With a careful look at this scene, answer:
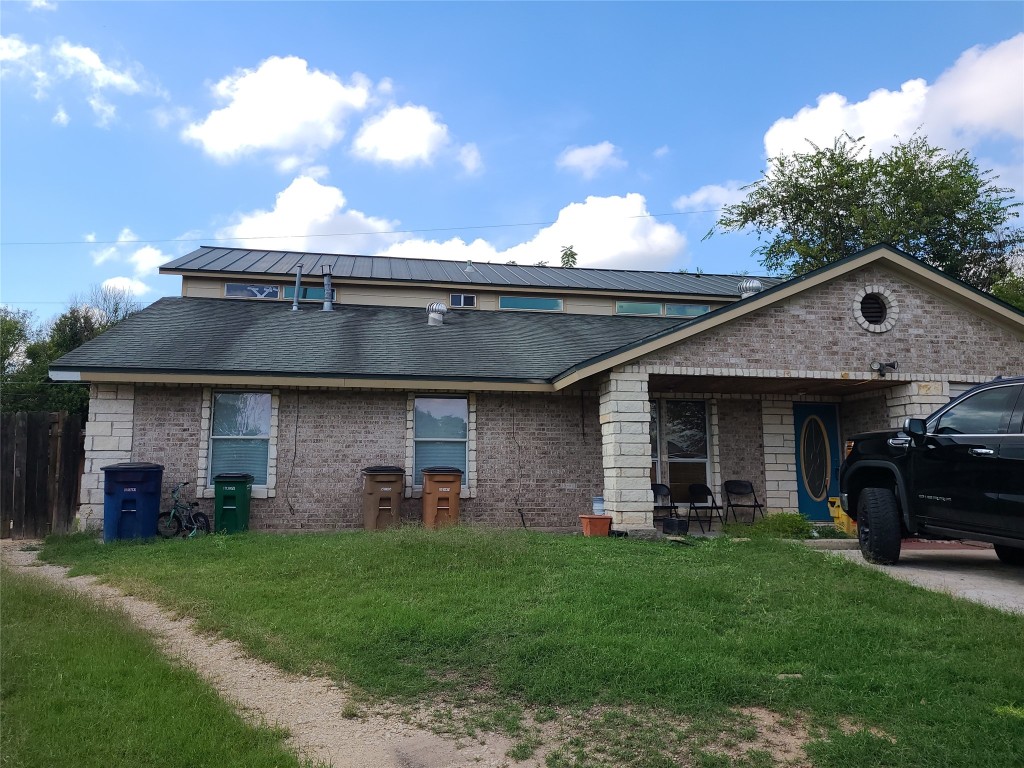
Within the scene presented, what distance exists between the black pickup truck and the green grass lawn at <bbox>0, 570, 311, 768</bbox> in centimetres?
647

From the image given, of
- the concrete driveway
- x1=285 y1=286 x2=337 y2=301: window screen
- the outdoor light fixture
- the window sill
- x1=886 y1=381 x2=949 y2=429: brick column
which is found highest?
x1=285 y1=286 x2=337 y2=301: window screen

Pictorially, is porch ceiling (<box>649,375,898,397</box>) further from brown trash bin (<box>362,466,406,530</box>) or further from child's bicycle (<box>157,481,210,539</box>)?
child's bicycle (<box>157,481,210,539</box>)

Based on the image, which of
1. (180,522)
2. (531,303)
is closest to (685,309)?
(531,303)

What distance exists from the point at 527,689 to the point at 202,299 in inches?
585

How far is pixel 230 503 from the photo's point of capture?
11.9m

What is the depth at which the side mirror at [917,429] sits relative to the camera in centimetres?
774

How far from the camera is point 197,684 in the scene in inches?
182

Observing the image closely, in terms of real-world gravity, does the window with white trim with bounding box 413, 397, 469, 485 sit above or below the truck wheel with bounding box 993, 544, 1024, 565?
above

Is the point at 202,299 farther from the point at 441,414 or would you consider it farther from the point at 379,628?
the point at 379,628

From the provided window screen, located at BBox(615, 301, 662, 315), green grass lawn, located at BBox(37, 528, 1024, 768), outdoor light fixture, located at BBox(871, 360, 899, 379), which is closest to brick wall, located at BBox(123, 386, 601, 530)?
green grass lawn, located at BBox(37, 528, 1024, 768)

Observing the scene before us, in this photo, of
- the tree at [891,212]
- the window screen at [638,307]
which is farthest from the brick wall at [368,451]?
the tree at [891,212]

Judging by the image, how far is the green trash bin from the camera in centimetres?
1186

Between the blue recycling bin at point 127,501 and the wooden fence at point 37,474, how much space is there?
173 cm

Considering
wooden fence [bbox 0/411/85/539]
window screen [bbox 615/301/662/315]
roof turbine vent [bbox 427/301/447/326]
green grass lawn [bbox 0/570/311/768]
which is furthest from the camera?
window screen [bbox 615/301/662/315]
